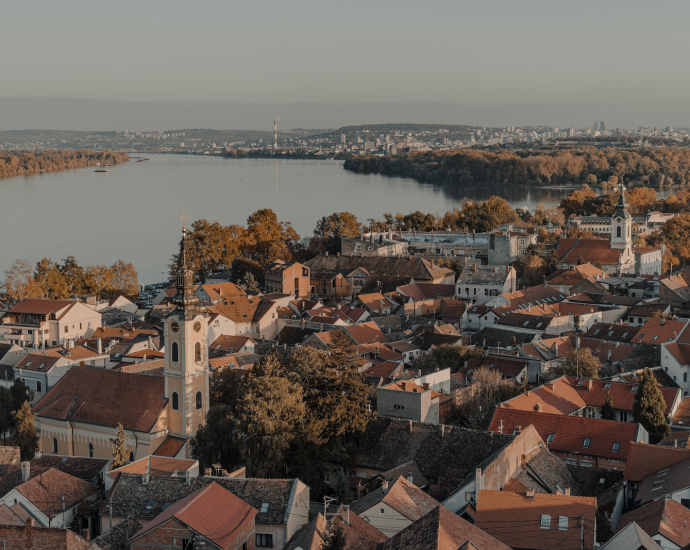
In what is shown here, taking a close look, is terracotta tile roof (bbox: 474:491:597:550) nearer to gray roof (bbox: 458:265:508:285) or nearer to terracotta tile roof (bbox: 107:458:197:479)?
terracotta tile roof (bbox: 107:458:197:479)

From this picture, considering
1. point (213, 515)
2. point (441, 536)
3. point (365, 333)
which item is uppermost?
point (441, 536)

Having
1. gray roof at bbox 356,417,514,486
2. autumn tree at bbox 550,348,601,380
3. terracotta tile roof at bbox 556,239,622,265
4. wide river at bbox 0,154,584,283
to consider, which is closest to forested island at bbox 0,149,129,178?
wide river at bbox 0,154,584,283

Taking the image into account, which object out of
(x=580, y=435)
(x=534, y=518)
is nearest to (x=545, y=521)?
(x=534, y=518)

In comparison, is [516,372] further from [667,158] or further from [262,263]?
[667,158]

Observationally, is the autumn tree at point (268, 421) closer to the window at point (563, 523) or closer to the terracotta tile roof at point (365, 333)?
the window at point (563, 523)

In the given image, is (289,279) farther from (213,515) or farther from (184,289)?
(213,515)

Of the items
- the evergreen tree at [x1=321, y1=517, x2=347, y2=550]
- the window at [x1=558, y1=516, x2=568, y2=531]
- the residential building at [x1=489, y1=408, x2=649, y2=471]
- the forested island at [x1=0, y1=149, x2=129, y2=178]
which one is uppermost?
the evergreen tree at [x1=321, y1=517, x2=347, y2=550]

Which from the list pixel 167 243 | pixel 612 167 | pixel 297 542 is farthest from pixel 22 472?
pixel 612 167
